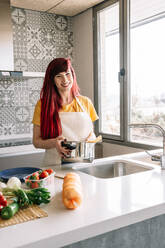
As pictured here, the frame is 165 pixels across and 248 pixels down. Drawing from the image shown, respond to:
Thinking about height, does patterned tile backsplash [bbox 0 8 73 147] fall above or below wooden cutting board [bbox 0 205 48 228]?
above

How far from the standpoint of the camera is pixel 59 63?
170 centimetres

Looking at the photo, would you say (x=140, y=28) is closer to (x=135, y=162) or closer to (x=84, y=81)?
(x=84, y=81)

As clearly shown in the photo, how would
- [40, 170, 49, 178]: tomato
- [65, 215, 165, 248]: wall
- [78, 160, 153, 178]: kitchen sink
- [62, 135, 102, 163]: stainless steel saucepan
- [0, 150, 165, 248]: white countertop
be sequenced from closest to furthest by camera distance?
[0, 150, 165, 248]: white countertop
[65, 215, 165, 248]: wall
[40, 170, 49, 178]: tomato
[62, 135, 102, 163]: stainless steel saucepan
[78, 160, 153, 178]: kitchen sink

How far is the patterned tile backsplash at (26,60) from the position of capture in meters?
3.19

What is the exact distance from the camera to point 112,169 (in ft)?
5.57

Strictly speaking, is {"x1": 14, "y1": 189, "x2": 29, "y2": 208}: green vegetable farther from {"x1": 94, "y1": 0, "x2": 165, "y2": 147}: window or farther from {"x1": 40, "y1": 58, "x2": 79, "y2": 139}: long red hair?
{"x1": 94, "y1": 0, "x2": 165, "y2": 147}: window

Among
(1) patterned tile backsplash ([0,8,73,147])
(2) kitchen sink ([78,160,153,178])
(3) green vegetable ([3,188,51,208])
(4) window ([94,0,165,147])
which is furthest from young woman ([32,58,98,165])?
(1) patterned tile backsplash ([0,8,73,147])

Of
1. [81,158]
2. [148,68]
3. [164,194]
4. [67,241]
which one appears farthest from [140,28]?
[67,241]

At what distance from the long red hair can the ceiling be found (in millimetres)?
1615

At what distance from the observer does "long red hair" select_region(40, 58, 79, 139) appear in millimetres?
1702

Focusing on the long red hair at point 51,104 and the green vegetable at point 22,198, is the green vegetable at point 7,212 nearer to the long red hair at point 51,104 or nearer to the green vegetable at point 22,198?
the green vegetable at point 22,198

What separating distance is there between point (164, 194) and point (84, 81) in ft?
8.50

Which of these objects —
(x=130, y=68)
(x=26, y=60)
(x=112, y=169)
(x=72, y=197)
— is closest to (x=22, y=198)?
(x=72, y=197)

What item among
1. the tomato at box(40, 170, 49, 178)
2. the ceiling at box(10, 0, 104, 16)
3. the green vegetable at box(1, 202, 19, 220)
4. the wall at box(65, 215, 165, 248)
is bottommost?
the wall at box(65, 215, 165, 248)
